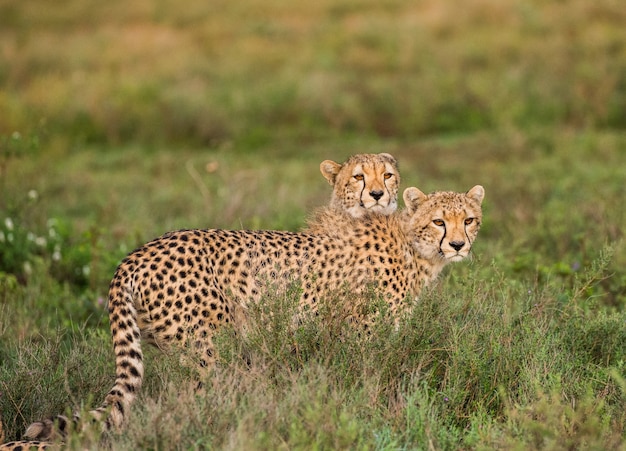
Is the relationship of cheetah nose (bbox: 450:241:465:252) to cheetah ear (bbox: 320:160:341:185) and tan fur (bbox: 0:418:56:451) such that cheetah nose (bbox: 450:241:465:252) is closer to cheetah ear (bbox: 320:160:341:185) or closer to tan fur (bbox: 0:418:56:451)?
cheetah ear (bbox: 320:160:341:185)

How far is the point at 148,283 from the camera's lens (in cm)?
407

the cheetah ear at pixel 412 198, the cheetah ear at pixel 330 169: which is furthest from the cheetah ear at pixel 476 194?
the cheetah ear at pixel 330 169

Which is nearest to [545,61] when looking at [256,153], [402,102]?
[402,102]

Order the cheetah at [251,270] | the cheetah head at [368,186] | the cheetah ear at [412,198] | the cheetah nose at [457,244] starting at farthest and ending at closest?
the cheetah head at [368,186], the cheetah ear at [412,198], the cheetah nose at [457,244], the cheetah at [251,270]

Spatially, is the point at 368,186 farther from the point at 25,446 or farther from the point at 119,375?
the point at 25,446

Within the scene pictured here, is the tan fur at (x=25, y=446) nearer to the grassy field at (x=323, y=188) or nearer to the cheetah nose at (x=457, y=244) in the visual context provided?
the grassy field at (x=323, y=188)

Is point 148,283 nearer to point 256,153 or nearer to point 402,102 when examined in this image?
point 256,153

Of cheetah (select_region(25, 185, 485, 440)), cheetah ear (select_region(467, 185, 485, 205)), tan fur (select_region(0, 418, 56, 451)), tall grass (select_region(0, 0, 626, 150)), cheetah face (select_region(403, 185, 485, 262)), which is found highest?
tall grass (select_region(0, 0, 626, 150))

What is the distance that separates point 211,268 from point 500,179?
6023 millimetres

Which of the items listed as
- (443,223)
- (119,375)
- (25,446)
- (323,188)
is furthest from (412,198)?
(323,188)

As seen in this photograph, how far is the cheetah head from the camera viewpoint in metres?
5.00

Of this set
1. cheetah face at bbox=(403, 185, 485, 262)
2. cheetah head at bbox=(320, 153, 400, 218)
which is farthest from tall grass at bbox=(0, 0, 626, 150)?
cheetah face at bbox=(403, 185, 485, 262)

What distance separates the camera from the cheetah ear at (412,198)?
4.66m

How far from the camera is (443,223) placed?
455 centimetres
